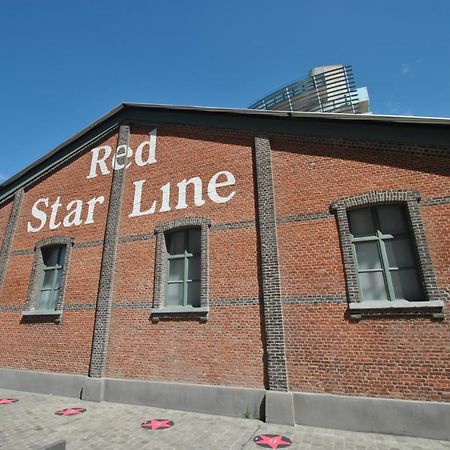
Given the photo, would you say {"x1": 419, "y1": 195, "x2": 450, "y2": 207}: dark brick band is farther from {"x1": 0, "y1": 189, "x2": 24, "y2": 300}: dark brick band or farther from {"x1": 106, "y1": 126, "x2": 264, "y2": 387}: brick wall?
{"x1": 0, "y1": 189, "x2": 24, "y2": 300}: dark brick band

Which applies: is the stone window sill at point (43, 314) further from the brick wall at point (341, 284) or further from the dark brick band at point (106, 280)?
the brick wall at point (341, 284)

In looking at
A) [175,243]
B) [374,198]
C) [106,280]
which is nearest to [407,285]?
[374,198]

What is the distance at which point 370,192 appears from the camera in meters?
7.30

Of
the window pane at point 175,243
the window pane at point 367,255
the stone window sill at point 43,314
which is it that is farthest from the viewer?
the stone window sill at point 43,314

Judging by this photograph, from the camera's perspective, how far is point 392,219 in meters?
7.17

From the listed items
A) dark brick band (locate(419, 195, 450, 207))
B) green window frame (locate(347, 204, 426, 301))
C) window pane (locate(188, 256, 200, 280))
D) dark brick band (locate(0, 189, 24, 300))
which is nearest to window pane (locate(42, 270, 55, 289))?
dark brick band (locate(0, 189, 24, 300))

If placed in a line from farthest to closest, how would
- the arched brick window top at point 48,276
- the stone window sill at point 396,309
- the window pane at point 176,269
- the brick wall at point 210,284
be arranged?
the arched brick window top at point 48,276 → the window pane at point 176,269 → the brick wall at point 210,284 → the stone window sill at point 396,309

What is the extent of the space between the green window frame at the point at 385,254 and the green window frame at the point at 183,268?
4.07 meters

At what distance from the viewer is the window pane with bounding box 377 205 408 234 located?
7.06 metres

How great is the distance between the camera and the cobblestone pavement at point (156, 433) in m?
5.41

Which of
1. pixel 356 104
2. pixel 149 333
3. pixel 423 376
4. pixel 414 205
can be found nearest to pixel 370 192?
pixel 414 205

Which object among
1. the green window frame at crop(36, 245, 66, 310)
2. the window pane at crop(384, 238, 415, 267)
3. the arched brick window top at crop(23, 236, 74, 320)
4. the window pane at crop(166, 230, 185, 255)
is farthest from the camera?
the green window frame at crop(36, 245, 66, 310)

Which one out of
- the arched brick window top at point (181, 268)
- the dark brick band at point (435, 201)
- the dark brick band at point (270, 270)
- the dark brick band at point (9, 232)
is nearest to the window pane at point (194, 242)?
the arched brick window top at point (181, 268)

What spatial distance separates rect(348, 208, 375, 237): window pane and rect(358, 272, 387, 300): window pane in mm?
938
